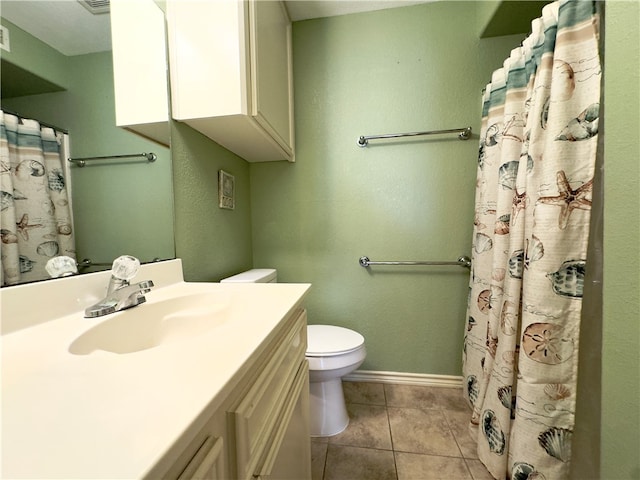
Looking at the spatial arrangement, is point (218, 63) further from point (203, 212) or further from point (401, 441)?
point (401, 441)

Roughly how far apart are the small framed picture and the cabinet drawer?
84cm

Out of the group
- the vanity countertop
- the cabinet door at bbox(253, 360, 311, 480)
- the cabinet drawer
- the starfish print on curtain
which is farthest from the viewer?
the starfish print on curtain

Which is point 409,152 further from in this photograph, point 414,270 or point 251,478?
point 251,478

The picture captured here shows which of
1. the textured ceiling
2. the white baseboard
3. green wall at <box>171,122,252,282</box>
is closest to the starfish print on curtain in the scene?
the white baseboard

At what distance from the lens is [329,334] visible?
51.8 inches

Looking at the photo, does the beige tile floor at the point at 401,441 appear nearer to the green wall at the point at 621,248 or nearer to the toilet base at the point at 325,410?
the toilet base at the point at 325,410

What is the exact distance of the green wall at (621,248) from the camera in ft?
1.95

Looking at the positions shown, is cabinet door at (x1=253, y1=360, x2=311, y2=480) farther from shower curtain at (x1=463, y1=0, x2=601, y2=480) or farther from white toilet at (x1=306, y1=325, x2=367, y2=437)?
shower curtain at (x1=463, y1=0, x2=601, y2=480)

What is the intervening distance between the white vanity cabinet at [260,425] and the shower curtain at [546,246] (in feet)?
2.42

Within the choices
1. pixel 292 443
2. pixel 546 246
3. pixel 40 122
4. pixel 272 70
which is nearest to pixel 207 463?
pixel 292 443

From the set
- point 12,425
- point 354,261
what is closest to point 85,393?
point 12,425

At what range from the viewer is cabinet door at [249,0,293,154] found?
0.98m

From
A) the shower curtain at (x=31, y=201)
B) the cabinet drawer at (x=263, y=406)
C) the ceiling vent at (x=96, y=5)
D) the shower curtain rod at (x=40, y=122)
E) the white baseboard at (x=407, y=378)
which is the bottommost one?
the white baseboard at (x=407, y=378)

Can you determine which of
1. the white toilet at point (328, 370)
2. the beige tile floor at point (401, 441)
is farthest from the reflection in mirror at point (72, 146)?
the beige tile floor at point (401, 441)
